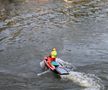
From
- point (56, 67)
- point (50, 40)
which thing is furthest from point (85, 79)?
point (50, 40)

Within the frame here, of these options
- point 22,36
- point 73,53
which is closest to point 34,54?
point 73,53

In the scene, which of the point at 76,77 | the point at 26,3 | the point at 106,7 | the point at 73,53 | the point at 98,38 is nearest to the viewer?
the point at 76,77

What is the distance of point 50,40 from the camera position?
33531mm

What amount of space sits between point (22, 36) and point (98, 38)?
843cm

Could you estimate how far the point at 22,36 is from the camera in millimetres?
35469

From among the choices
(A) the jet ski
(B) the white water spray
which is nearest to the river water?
(B) the white water spray

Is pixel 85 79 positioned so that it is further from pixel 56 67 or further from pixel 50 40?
pixel 50 40

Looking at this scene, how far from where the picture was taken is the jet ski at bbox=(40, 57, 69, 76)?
24.1 meters

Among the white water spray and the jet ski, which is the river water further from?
the jet ski

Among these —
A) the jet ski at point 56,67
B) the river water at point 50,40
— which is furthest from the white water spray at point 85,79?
the jet ski at point 56,67

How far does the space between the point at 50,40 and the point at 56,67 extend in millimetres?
8855

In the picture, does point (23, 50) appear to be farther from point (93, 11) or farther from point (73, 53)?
point (93, 11)

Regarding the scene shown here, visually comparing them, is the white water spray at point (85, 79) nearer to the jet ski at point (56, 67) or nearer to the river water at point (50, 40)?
the river water at point (50, 40)

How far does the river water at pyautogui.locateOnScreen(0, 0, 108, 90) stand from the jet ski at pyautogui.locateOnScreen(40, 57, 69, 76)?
590 millimetres
